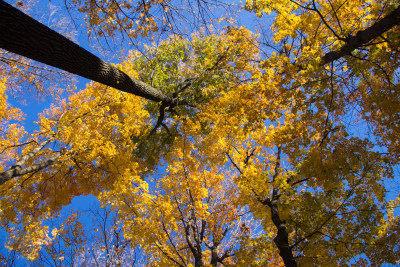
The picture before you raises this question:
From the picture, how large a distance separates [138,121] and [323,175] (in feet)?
19.9

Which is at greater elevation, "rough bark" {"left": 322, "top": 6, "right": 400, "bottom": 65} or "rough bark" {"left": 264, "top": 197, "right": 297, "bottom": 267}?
"rough bark" {"left": 322, "top": 6, "right": 400, "bottom": 65}

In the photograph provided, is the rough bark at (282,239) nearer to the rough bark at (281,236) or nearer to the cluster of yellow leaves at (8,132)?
the rough bark at (281,236)

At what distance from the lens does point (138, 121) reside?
299 inches

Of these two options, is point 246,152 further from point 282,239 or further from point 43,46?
point 43,46

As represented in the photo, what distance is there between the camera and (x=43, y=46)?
7.63ft

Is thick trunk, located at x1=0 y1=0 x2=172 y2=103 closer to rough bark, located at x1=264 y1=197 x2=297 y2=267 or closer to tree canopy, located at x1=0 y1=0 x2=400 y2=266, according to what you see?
tree canopy, located at x1=0 y1=0 x2=400 y2=266

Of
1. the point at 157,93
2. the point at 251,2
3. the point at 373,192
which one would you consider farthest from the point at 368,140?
the point at 157,93

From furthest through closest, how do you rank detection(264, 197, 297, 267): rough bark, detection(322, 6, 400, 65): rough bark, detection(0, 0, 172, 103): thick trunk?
detection(264, 197, 297, 267): rough bark
detection(322, 6, 400, 65): rough bark
detection(0, 0, 172, 103): thick trunk

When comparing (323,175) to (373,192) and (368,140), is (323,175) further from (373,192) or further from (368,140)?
(373,192)

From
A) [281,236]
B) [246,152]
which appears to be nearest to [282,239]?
[281,236]

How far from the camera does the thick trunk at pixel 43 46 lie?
2.01 m

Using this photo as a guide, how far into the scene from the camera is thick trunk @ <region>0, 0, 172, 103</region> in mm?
2013

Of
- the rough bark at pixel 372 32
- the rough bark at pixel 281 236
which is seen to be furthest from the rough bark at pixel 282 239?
the rough bark at pixel 372 32

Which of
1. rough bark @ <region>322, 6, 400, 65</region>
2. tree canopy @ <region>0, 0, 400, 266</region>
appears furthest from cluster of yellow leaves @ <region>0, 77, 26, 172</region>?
rough bark @ <region>322, 6, 400, 65</region>
